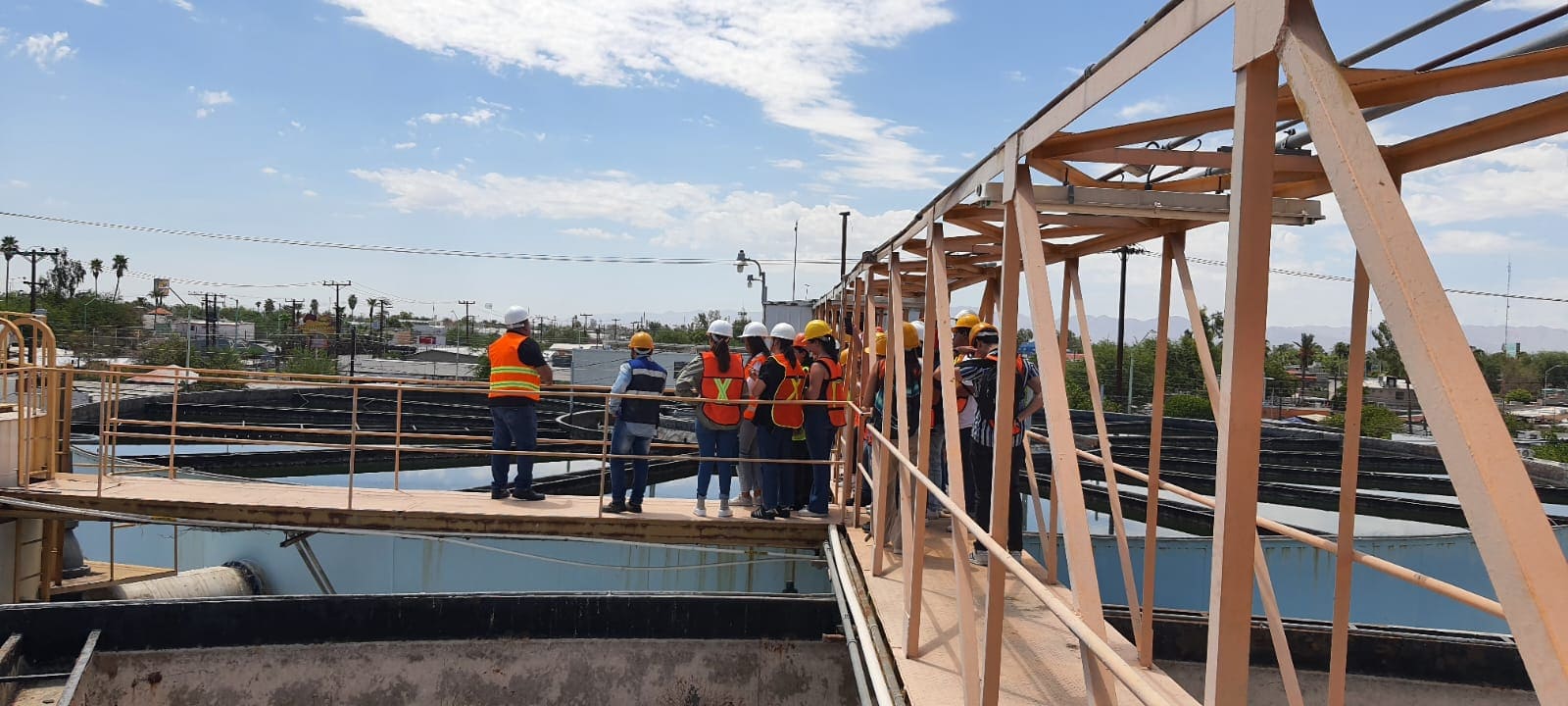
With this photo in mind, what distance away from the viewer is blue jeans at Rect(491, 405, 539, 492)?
8.30 meters

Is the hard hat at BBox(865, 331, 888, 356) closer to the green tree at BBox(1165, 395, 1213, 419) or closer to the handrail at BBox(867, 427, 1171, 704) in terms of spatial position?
the handrail at BBox(867, 427, 1171, 704)

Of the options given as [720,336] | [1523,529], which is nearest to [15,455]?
[720,336]

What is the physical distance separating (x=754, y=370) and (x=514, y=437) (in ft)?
7.09

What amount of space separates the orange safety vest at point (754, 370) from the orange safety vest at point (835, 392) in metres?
0.49

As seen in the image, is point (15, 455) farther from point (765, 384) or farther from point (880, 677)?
Answer: point (880, 677)

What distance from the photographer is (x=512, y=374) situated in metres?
8.15

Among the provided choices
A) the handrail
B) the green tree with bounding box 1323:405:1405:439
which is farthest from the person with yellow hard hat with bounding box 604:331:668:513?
the green tree with bounding box 1323:405:1405:439

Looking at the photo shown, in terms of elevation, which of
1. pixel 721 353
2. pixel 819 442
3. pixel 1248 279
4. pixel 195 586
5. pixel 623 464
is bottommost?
pixel 195 586

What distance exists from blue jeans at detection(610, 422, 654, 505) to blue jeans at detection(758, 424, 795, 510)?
3.19 ft

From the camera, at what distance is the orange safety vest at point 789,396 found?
784 cm

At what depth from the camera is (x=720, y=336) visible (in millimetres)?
8094

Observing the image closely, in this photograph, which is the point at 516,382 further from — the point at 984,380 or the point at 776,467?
the point at 984,380

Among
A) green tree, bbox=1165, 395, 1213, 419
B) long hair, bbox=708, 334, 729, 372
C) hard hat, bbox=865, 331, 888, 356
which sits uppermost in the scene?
hard hat, bbox=865, 331, 888, 356

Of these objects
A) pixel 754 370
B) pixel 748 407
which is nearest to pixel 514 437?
pixel 748 407
